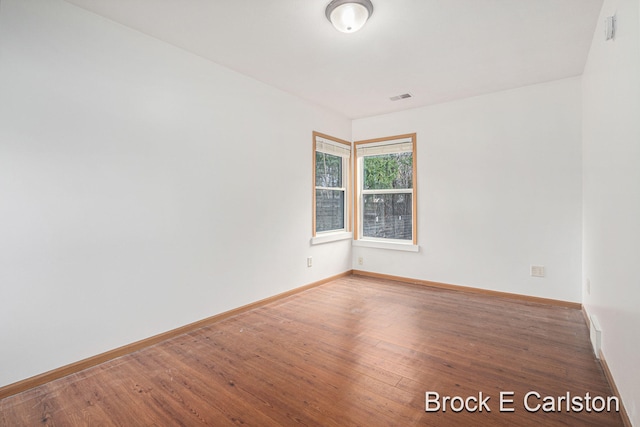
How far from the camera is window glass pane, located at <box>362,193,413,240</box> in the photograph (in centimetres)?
459

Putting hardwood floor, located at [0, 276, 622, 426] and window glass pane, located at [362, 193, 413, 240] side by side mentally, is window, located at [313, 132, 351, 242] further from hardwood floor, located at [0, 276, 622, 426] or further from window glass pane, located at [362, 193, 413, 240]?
hardwood floor, located at [0, 276, 622, 426]

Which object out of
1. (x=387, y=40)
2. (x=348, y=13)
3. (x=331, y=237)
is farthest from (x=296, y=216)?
(x=348, y=13)

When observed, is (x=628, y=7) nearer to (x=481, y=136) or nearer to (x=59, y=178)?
(x=481, y=136)

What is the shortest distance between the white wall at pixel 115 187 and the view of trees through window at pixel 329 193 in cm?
102

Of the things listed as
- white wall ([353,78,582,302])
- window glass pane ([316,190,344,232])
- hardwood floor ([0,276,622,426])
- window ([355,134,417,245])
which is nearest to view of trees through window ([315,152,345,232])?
window glass pane ([316,190,344,232])

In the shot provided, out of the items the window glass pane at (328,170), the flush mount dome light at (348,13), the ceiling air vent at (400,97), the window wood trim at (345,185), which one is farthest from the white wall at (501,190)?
the flush mount dome light at (348,13)

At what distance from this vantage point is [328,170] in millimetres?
4625

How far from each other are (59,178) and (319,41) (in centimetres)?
215

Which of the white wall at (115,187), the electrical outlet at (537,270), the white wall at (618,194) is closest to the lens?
the white wall at (618,194)

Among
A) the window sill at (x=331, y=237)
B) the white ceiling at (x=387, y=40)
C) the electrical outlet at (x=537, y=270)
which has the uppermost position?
the white ceiling at (x=387, y=40)

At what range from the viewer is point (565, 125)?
3387mm

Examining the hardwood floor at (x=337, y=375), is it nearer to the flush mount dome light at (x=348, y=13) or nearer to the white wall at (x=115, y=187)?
the white wall at (x=115, y=187)

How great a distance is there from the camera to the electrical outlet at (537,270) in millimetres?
3566

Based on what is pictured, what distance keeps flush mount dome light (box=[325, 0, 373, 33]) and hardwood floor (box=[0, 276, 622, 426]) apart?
7.80ft
